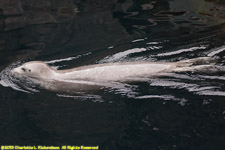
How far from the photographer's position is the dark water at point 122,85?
13.3 feet

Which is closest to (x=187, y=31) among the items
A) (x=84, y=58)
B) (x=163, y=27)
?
(x=163, y=27)

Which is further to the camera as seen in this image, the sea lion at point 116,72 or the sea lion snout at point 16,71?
the sea lion snout at point 16,71

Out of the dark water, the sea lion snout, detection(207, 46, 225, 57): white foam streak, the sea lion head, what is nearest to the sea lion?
the sea lion head

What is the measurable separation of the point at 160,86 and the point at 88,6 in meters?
5.37

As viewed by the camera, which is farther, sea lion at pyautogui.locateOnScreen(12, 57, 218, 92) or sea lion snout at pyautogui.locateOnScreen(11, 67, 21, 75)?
sea lion snout at pyautogui.locateOnScreen(11, 67, 21, 75)

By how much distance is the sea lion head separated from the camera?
581cm

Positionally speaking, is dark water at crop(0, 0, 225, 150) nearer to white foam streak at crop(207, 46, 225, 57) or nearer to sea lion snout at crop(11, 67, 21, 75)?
white foam streak at crop(207, 46, 225, 57)

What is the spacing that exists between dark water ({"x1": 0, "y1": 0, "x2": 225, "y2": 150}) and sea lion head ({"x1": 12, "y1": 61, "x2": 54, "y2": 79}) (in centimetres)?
29

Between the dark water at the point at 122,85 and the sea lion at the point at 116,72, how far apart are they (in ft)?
0.58

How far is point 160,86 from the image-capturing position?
5.16 meters

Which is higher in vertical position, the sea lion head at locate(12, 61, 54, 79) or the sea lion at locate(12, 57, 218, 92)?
the sea lion head at locate(12, 61, 54, 79)

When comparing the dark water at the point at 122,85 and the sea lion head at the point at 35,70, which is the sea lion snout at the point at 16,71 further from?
the dark water at the point at 122,85

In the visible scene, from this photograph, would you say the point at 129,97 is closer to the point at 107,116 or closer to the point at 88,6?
the point at 107,116

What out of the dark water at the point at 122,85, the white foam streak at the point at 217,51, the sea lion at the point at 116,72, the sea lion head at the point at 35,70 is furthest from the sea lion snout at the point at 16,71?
the white foam streak at the point at 217,51
